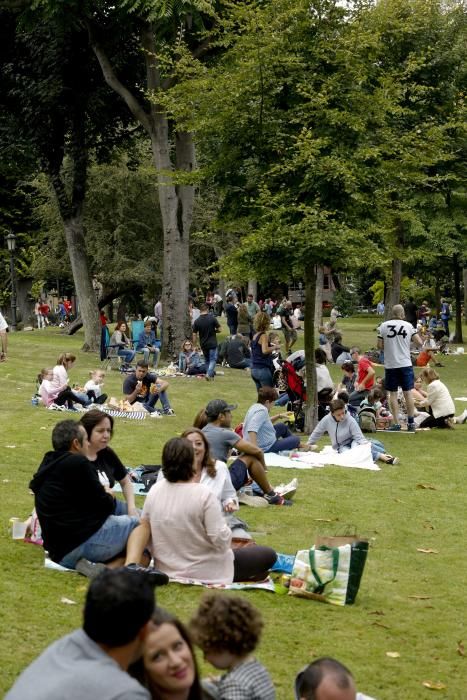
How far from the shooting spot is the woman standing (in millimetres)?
19141

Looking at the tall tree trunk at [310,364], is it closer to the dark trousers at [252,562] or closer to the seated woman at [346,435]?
the seated woman at [346,435]

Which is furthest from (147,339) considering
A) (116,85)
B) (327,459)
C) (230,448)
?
(230,448)

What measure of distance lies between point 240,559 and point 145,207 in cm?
3683

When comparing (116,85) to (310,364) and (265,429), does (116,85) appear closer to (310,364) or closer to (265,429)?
(310,364)

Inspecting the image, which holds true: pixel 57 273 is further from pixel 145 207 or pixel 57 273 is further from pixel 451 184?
pixel 451 184

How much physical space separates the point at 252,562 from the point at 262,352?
11113 mm

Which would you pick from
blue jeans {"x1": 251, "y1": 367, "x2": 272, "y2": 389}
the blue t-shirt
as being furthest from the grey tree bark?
the blue t-shirt

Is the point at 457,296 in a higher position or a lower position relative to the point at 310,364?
higher

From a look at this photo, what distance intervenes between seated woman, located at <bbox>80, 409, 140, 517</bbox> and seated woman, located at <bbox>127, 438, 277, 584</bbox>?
2.13 feet

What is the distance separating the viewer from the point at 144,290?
51.0m

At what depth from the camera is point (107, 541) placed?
8.26 meters

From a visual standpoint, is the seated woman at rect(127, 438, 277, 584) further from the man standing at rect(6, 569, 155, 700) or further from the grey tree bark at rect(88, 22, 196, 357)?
the grey tree bark at rect(88, 22, 196, 357)

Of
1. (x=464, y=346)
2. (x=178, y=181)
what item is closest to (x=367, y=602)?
(x=178, y=181)

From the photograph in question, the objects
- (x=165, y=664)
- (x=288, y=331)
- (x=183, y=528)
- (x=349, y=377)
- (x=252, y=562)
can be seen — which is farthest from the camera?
(x=288, y=331)
